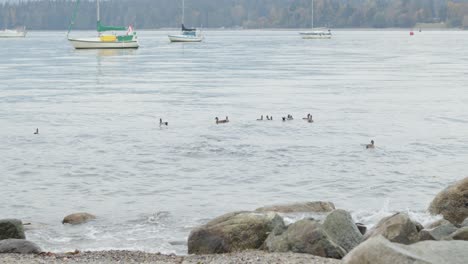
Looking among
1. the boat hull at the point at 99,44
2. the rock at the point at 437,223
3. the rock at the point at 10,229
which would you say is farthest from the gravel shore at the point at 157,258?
the boat hull at the point at 99,44

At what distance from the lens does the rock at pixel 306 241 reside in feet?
45.6

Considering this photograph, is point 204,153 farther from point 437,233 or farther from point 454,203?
point 437,233

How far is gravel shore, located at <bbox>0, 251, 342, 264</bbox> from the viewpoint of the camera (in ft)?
42.5

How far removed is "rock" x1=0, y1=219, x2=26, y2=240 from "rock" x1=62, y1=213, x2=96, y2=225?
2.35m

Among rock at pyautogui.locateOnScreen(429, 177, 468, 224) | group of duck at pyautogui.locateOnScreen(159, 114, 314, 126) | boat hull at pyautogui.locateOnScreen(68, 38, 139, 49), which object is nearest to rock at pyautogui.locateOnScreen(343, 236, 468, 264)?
rock at pyautogui.locateOnScreen(429, 177, 468, 224)

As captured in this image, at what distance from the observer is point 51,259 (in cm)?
1390

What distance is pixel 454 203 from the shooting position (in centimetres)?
1802

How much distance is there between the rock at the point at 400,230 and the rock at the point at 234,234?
199 cm

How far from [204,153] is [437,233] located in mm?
13664

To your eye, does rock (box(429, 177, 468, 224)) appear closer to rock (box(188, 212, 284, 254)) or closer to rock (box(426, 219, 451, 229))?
rock (box(426, 219, 451, 229))

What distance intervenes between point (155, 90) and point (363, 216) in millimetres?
32446

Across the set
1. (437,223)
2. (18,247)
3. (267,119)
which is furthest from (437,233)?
(267,119)

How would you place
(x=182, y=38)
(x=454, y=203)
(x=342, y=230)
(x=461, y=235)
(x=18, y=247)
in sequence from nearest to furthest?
1. (x=461, y=235)
2. (x=342, y=230)
3. (x=18, y=247)
4. (x=454, y=203)
5. (x=182, y=38)

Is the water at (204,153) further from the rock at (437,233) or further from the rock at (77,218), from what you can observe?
the rock at (437,233)
